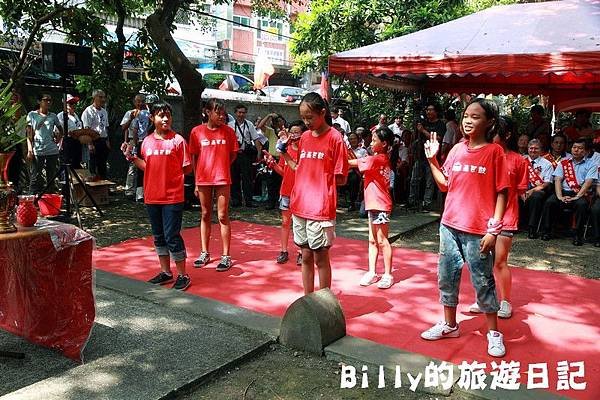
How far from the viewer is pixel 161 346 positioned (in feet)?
12.1

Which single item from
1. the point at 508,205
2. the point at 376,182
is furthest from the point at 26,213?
the point at 508,205

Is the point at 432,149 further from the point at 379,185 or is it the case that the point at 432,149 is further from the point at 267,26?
the point at 267,26

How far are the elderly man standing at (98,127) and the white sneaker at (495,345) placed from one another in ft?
26.6

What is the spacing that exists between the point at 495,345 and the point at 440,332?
16.2 inches

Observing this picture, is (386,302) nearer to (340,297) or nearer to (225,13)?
(340,297)

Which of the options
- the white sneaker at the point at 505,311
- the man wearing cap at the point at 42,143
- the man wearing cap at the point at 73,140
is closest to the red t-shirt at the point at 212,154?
the white sneaker at the point at 505,311

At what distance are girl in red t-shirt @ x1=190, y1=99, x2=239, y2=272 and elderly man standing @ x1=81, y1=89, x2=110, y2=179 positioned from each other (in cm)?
519

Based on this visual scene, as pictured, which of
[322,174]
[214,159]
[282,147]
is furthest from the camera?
[214,159]

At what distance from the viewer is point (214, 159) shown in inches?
214

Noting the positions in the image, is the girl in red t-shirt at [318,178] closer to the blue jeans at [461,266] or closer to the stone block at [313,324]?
the stone block at [313,324]

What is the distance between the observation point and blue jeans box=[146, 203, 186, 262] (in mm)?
4773

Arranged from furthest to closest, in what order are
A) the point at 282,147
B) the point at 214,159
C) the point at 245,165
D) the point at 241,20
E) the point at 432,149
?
the point at 241,20 → the point at 245,165 → the point at 214,159 → the point at 282,147 → the point at 432,149

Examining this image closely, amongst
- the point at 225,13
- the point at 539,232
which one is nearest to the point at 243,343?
the point at 539,232

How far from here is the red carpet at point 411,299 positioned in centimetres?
386
